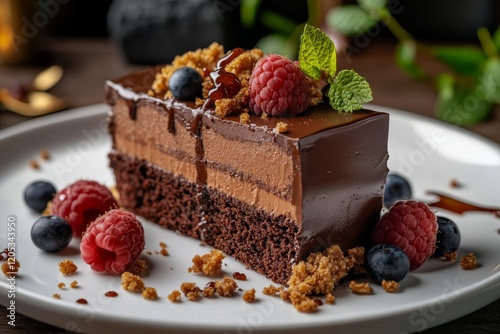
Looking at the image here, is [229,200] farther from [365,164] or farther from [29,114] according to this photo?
[29,114]

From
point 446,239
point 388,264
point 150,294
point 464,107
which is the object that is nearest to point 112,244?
point 150,294

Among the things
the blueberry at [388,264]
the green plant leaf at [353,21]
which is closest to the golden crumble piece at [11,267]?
the blueberry at [388,264]

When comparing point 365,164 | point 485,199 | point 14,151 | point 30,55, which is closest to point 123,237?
point 365,164

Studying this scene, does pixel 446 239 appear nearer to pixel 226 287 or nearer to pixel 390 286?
pixel 390 286

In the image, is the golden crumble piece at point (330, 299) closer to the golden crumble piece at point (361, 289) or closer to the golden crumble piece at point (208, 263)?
the golden crumble piece at point (361, 289)

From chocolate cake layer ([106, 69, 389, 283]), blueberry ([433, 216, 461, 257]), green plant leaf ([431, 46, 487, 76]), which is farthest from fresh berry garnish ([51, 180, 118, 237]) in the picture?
green plant leaf ([431, 46, 487, 76])

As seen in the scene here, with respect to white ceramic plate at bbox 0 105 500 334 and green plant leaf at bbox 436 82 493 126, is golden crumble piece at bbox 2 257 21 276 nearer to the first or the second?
white ceramic plate at bbox 0 105 500 334
